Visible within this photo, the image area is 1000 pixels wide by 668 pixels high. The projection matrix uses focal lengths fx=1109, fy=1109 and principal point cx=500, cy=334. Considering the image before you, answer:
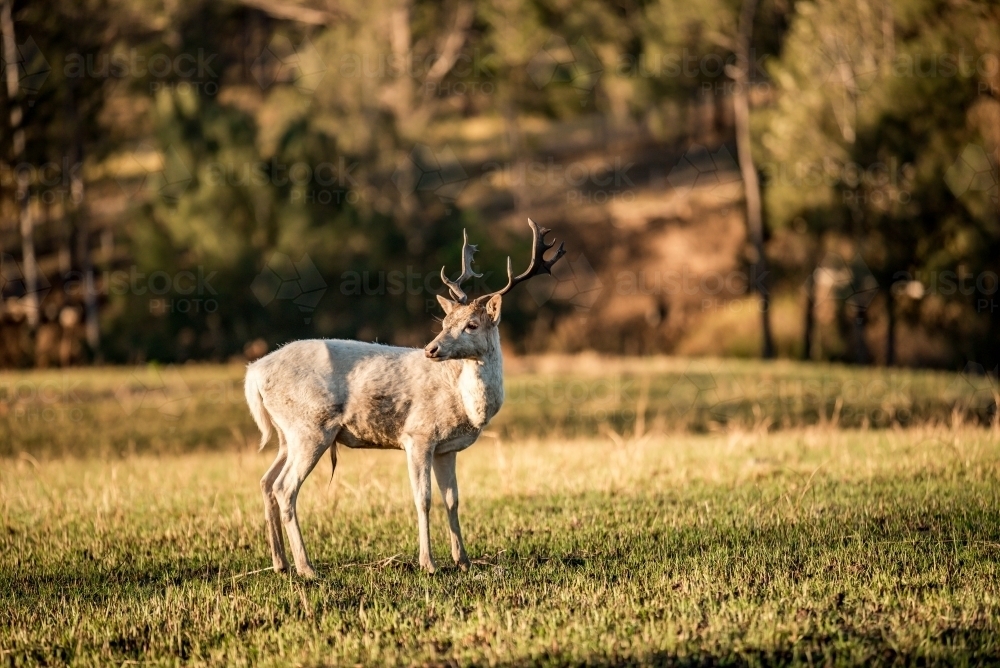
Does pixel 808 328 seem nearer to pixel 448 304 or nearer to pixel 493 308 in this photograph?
pixel 493 308

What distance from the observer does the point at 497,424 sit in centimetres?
1992

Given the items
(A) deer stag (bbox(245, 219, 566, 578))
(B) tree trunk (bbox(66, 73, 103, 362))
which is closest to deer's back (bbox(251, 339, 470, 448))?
(A) deer stag (bbox(245, 219, 566, 578))

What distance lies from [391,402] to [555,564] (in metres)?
1.75

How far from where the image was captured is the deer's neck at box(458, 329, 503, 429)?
8.43 metres

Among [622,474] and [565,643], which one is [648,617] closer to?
[565,643]

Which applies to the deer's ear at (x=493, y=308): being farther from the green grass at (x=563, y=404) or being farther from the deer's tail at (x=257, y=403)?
the green grass at (x=563, y=404)

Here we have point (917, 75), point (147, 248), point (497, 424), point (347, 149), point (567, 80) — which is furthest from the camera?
point (567, 80)

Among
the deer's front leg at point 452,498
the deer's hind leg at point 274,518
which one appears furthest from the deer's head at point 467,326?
the deer's hind leg at point 274,518

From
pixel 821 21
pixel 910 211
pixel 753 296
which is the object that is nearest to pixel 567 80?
pixel 753 296

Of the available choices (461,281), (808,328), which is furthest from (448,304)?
(808,328)

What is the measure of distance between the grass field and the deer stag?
59cm

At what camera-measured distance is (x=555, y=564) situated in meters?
8.30

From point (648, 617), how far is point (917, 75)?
2642 cm

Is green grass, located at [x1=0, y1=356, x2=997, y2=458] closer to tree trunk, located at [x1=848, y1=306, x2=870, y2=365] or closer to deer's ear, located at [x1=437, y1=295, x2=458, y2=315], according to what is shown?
tree trunk, located at [x1=848, y1=306, x2=870, y2=365]
